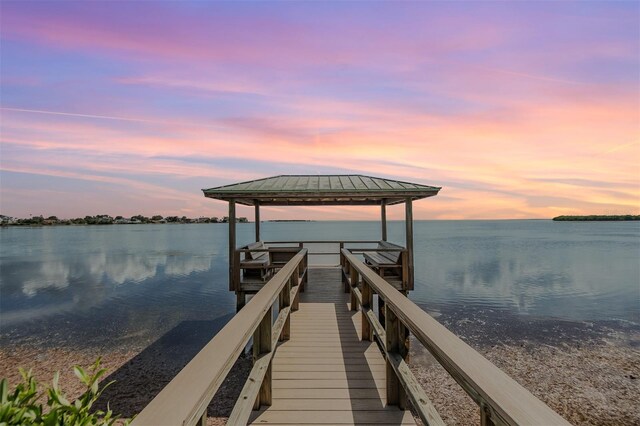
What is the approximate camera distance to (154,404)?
4.44ft

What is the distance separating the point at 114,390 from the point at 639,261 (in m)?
45.8

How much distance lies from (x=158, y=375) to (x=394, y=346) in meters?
8.66

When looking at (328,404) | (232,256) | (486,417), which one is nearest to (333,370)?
(328,404)

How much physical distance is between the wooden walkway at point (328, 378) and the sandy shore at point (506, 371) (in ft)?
10.8

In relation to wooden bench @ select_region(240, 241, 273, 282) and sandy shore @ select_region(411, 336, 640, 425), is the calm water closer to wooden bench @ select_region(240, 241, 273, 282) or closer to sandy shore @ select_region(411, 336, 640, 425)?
sandy shore @ select_region(411, 336, 640, 425)

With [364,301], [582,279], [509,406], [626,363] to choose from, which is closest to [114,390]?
[364,301]

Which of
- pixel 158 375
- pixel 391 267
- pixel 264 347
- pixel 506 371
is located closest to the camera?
pixel 264 347

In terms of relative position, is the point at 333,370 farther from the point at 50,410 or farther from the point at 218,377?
the point at 50,410

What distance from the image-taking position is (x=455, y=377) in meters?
1.69

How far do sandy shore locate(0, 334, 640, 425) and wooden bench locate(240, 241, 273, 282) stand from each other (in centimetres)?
247

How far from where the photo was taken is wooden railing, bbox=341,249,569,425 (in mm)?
1272

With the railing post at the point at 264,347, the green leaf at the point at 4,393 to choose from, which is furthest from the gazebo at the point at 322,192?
the green leaf at the point at 4,393

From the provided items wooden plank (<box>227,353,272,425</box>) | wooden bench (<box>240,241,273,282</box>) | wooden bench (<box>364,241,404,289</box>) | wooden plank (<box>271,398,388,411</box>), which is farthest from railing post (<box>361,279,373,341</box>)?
wooden bench (<box>240,241,273,282</box>)

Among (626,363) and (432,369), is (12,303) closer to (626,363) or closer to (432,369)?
(432,369)
